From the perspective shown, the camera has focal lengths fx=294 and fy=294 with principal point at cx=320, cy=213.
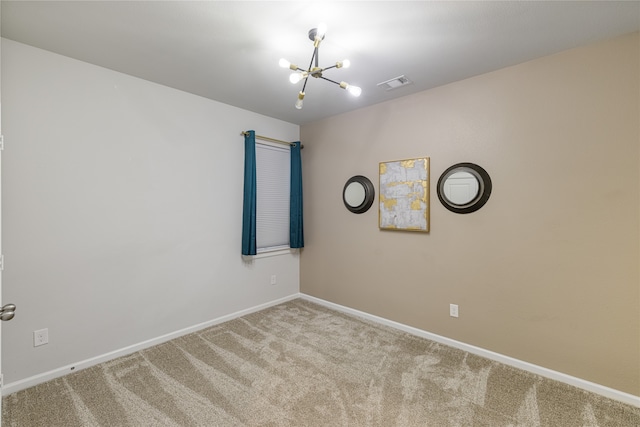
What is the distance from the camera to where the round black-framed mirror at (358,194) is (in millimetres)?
3395

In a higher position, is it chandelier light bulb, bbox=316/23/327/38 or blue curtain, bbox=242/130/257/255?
chandelier light bulb, bbox=316/23/327/38

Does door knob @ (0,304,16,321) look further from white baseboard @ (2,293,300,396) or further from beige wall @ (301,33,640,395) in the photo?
beige wall @ (301,33,640,395)

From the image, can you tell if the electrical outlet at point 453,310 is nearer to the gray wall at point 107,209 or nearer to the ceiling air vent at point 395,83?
the ceiling air vent at point 395,83

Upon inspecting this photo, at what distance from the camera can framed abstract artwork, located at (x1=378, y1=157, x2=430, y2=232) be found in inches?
117

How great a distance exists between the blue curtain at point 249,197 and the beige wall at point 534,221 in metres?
1.36

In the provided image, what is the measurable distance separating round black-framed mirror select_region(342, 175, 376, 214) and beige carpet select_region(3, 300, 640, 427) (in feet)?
4.83

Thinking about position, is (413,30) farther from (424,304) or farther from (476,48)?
(424,304)

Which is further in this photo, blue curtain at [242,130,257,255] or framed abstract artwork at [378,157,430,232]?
blue curtain at [242,130,257,255]

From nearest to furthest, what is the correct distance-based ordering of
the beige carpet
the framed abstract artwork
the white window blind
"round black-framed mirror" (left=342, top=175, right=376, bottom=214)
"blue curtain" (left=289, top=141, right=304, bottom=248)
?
the beige carpet → the framed abstract artwork → "round black-framed mirror" (left=342, top=175, right=376, bottom=214) → the white window blind → "blue curtain" (left=289, top=141, right=304, bottom=248)

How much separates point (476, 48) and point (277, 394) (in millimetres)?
2929

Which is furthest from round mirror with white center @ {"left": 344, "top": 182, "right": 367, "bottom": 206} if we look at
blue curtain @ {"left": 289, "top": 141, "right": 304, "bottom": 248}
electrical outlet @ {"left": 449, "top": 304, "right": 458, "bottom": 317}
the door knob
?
the door knob

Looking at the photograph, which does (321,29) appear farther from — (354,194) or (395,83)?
(354,194)

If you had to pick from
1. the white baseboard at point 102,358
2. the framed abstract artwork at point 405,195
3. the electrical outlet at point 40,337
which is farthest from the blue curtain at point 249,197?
the electrical outlet at point 40,337

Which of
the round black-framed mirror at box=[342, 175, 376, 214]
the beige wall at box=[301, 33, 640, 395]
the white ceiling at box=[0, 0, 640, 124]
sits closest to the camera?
the white ceiling at box=[0, 0, 640, 124]
